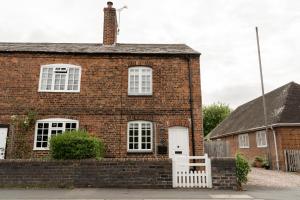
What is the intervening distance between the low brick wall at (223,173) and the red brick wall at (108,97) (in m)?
3.74

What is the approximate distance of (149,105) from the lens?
48.6ft

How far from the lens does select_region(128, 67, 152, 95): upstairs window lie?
597 inches

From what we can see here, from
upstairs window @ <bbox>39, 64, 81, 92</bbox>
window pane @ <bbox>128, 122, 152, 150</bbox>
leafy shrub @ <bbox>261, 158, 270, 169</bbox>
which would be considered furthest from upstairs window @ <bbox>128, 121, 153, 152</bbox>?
leafy shrub @ <bbox>261, 158, 270, 169</bbox>

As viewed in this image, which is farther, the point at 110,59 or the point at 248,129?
the point at 248,129

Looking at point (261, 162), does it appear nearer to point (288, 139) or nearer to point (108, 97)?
point (288, 139)

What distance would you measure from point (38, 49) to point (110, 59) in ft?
14.0

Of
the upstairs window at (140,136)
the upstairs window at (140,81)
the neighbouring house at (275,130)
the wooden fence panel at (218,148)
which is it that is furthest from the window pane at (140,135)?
the neighbouring house at (275,130)

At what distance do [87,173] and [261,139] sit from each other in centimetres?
1608

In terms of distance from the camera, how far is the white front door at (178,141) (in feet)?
46.9

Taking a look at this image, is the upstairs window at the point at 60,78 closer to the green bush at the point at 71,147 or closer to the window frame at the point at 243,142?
the green bush at the point at 71,147

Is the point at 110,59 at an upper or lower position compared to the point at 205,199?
upper

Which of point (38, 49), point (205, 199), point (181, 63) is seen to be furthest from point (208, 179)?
point (38, 49)

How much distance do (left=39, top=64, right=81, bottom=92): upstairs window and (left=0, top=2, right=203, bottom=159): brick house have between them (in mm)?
54

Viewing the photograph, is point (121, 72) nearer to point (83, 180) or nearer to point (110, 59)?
point (110, 59)
